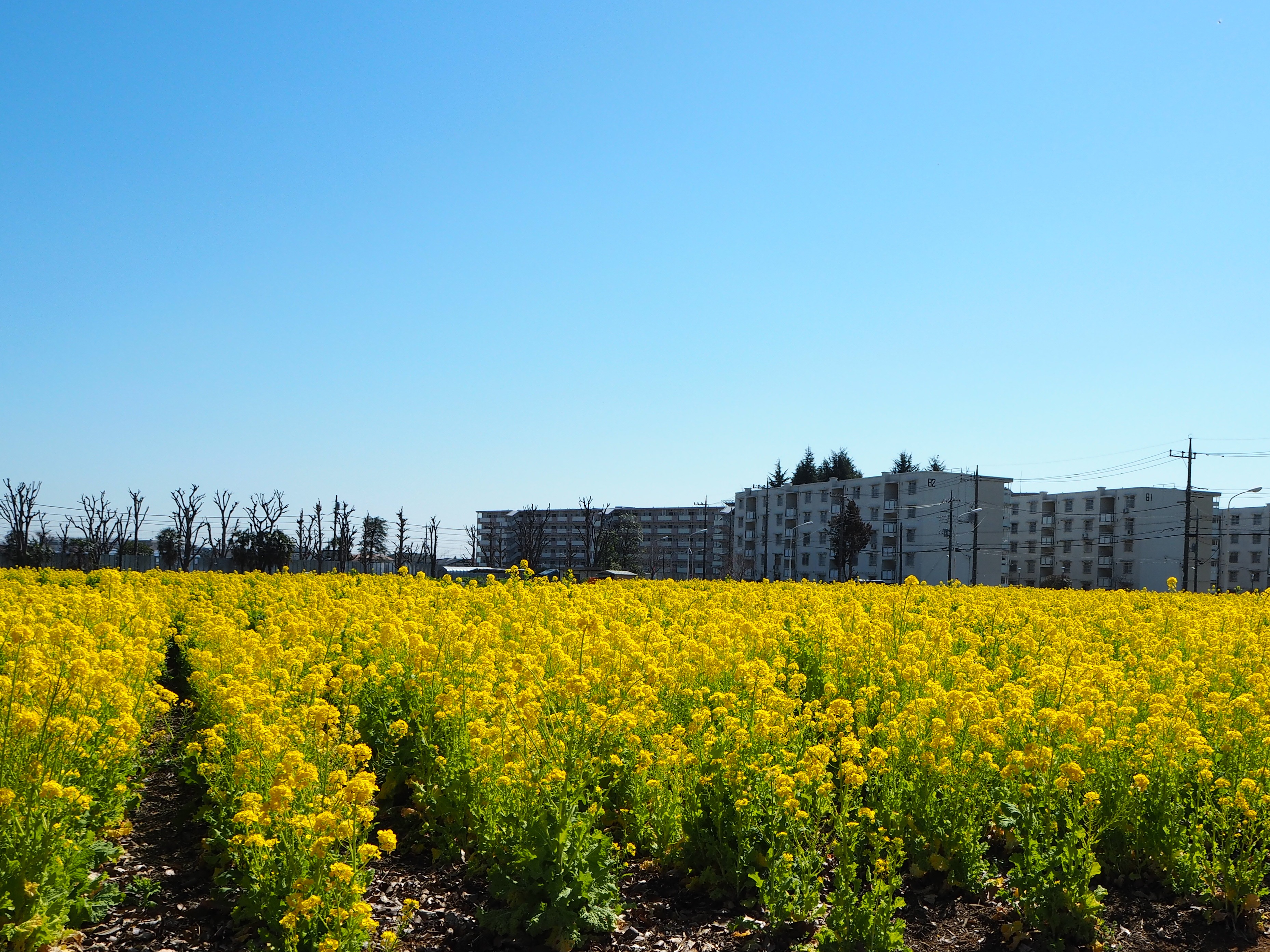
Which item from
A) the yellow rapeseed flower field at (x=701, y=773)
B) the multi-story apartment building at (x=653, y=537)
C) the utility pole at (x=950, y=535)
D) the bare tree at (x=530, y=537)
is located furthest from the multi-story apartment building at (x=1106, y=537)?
the yellow rapeseed flower field at (x=701, y=773)

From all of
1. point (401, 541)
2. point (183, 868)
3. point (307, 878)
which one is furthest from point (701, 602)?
point (401, 541)

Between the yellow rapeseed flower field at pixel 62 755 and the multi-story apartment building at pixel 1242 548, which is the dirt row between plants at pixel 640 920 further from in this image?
the multi-story apartment building at pixel 1242 548

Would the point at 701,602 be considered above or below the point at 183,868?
above

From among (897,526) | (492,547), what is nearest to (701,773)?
(897,526)

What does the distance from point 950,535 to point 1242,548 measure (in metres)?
73.2

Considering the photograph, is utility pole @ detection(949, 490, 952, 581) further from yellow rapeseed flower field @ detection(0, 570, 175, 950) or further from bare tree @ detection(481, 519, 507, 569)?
bare tree @ detection(481, 519, 507, 569)

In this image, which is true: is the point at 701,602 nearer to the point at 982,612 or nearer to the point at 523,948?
the point at 982,612

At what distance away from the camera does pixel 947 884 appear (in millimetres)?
5582

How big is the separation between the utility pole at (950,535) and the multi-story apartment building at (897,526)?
522 mm

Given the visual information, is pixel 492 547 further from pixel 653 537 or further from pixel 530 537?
pixel 530 537

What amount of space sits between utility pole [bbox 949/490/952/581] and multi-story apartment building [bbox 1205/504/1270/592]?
44.6m

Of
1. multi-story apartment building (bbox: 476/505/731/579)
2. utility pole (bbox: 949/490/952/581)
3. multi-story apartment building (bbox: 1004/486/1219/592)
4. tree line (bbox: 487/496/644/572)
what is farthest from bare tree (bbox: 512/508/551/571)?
multi-story apartment building (bbox: 1004/486/1219/592)

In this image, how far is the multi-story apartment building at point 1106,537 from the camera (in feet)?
307

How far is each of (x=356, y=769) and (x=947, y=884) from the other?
4.03m
